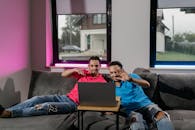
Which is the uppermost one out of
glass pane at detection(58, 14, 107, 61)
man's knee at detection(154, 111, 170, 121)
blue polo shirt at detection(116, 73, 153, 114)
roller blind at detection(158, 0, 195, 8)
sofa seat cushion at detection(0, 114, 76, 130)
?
roller blind at detection(158, 0, 195, 8)

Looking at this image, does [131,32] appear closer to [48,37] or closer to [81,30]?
[81,30]

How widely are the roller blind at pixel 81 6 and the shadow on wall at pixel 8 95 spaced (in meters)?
1.33

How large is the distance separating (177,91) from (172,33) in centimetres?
106

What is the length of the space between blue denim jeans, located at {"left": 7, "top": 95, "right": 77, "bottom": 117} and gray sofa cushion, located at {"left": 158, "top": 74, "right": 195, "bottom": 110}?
1.04 m

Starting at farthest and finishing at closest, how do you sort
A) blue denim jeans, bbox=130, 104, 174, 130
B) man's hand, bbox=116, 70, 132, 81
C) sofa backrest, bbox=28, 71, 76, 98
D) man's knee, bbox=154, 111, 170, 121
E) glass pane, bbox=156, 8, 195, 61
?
glass pane, bbox=156, 8, 195, 61, sofa backrest, bbox=28, 71, 76, 98, man's hand, bbox=116, 70, 132, 81, man's knee, bbox=154, 111, 170, 121, blue denim jeans, bbox=130, 104, 174, 130

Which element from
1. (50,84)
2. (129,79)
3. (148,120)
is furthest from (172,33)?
(50,84)

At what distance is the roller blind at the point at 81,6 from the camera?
169 inches

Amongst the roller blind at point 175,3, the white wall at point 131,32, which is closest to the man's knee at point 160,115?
the white wall at point 131,32

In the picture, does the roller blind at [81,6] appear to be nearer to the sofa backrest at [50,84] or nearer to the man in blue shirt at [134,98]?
the sofa backrest at [50,84]

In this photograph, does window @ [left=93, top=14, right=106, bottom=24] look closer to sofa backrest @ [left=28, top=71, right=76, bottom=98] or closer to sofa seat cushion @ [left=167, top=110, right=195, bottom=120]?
sofa backrest @ [left=28, top=71, right=76, bottom=98]

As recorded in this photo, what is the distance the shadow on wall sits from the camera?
3.60 m

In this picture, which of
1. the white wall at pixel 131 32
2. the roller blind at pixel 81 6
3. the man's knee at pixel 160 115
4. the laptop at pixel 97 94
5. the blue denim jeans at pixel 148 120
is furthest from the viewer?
the roller blind at pixel 81 6

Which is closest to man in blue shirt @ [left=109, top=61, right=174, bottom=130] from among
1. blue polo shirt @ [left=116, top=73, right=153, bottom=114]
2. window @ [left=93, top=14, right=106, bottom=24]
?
blue polo shirt @ [left=116, top=73, right=153, bottom=114]

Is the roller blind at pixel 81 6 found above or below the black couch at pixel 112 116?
above
